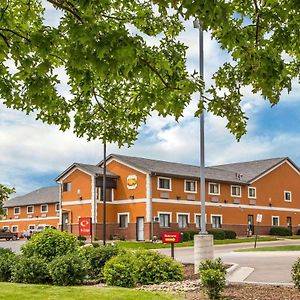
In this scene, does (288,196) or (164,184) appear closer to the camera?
(164,184)

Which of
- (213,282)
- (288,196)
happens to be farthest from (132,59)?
(288,196)

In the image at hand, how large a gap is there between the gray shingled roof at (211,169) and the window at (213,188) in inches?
27.6

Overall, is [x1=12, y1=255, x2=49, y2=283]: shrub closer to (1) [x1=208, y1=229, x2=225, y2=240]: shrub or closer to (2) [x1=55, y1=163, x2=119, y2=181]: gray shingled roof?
(2) [x1=55, y1=163, x2=119, y2=181]: gray shingled roof

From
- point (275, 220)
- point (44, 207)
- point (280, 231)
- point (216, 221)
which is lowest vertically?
point (280, 231)

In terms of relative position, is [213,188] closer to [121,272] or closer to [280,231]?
[280,231]

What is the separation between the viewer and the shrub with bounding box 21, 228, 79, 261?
60.5 ft

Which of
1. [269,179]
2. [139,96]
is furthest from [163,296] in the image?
[269,179]

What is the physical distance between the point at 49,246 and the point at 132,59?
42.7ft

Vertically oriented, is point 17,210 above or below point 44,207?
below

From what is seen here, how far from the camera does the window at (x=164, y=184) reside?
177ft

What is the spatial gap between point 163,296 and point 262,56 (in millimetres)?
7299

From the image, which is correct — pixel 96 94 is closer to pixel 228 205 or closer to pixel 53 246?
pixel 53 246

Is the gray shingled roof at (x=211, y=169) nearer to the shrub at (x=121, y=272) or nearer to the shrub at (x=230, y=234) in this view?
the shrub at (x=230, y=234)

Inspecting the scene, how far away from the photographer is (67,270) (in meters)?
16.5
